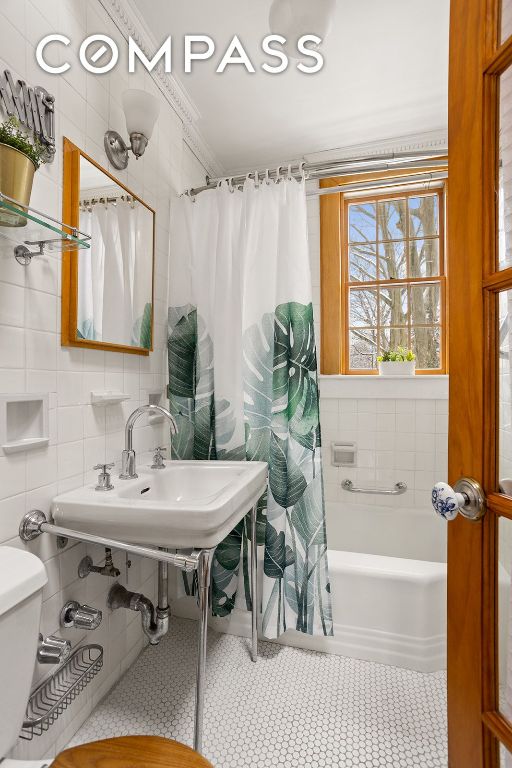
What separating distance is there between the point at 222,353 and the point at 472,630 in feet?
4.38

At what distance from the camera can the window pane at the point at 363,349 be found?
2697 mm

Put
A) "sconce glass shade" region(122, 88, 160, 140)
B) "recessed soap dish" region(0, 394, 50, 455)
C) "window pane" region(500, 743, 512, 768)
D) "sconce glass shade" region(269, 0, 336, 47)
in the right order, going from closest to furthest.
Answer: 1. "window pane" region(500, 743, 512, 768)
2. "recessed soap dish" region(0, 394, 50, 455)
3. "sconce glass shade" region(269, 0, 336, 47)
4. "sconce glass shade" region(122, 88, 160, 140)

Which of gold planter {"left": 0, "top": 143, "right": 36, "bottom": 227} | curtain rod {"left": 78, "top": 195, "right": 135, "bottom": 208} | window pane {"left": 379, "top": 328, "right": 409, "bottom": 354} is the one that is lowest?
window pane {"left": 379, "top": 328, "right": 409, "bottom": 354}

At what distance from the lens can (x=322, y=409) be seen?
262 centimetres

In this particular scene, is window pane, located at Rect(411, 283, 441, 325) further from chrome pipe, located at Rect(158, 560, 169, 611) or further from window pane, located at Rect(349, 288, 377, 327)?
chrome pipe, located at Rect(158, 560, 169, 611)

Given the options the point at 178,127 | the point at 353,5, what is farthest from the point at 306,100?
the point at 178,127

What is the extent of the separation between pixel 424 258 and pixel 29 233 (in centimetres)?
229

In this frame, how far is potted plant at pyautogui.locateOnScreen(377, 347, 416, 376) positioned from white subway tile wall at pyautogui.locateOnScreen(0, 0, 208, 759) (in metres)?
1.45

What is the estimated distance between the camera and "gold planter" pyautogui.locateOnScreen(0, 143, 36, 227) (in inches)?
36.7

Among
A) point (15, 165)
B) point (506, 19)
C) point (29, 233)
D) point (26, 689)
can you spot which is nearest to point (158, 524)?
point (26, 689)

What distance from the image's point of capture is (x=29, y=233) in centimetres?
107

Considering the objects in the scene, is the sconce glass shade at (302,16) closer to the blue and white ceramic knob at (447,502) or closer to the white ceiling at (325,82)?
the white ceiling at (325,82)

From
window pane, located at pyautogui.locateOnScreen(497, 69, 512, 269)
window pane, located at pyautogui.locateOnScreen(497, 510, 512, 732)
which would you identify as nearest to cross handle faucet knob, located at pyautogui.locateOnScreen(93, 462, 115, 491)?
window pane, located at pyautogui.locateOnScreen(497, 510, 512, 732)

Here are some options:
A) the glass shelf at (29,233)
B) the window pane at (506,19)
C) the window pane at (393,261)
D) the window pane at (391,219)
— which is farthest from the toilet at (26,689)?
the window pane at (391,219)
